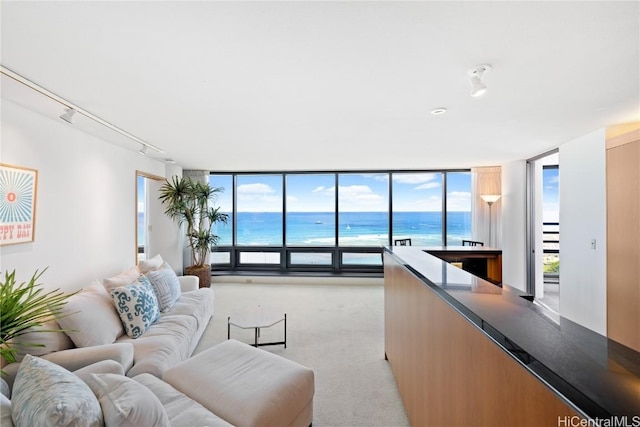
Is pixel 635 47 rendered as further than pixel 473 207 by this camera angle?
No

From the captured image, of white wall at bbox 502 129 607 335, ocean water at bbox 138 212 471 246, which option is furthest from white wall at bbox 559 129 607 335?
ocean water at bbox 138 212 471 246

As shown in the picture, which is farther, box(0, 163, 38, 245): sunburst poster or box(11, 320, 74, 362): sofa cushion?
box(0, 163, 38, 245): sunburst poster

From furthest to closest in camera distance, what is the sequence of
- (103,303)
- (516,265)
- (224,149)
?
(516,265)
(224,149)
(103,303)

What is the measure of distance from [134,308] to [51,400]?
5.55 feet

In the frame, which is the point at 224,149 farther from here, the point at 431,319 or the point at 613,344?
the point at 613,344

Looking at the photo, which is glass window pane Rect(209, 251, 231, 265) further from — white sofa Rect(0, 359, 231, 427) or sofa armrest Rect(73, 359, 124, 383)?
white sofa Rect(0, 359, 231, 427)

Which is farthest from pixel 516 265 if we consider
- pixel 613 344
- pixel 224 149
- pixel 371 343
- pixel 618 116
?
pixel 224 149

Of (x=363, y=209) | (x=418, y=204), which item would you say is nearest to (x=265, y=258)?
(x=363, y=209)

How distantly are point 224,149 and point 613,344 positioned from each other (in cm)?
418

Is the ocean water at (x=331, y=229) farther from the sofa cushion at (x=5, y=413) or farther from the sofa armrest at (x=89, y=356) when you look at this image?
the sofa cushion at (x=5, y=413)

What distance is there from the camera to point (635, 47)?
5.03 feet

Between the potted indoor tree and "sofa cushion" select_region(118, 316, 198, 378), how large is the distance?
106 inches

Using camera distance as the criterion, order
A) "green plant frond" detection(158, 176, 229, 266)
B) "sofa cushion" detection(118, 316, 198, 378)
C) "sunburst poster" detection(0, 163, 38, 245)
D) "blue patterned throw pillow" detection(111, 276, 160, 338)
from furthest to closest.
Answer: "green plant frond" detection(158, 176, 229, 266) → "blue patterned throw pillow" detection(111, 276, 160, 338) → "sunburst poster" detection(0, 163, 38, 245) → "sofa cushion" detection(118, 316, 198, 378)

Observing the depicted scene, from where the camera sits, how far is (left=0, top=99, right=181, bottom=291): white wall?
7.89 ft
